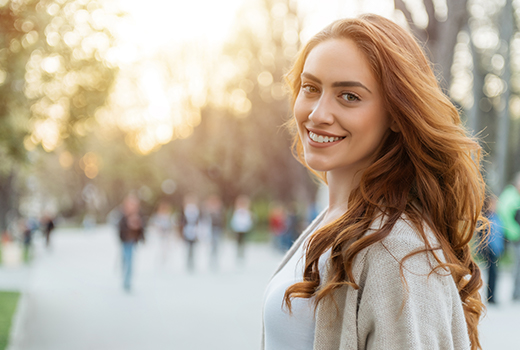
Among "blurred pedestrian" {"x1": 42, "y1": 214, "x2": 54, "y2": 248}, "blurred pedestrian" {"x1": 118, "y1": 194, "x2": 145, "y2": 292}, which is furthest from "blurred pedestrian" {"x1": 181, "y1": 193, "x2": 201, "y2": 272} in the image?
"blurred pedestrian" {"x1": 42, "y1": 214, "x2": 54, "y2": 248}

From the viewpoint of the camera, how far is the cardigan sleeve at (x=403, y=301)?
1382mm

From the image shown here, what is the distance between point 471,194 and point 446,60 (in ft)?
22.2

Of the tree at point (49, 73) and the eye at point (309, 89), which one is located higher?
the tree at point (49, 73)

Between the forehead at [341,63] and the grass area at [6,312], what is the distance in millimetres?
6789

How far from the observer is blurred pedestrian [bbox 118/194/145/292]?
12.1 metres

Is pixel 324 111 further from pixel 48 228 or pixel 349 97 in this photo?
pixel 48 228

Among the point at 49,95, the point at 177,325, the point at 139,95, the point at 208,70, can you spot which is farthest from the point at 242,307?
the point at 139,95

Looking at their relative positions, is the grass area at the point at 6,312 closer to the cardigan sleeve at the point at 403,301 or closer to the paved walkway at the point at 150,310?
the paved walkway at the point at 150,310

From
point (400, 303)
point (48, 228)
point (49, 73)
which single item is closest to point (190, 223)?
point (49, 73)

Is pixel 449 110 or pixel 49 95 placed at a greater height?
pixel 49 95

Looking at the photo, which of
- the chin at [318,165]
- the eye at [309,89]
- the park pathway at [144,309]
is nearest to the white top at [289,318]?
the chin at [318,165]

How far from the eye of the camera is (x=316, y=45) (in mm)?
1773

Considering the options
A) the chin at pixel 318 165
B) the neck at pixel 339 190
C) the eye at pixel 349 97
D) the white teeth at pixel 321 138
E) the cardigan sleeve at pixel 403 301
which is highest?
the eye at pixel 349 97

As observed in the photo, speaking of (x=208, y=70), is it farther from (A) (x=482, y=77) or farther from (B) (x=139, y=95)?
(A) (x=482, y=77)
